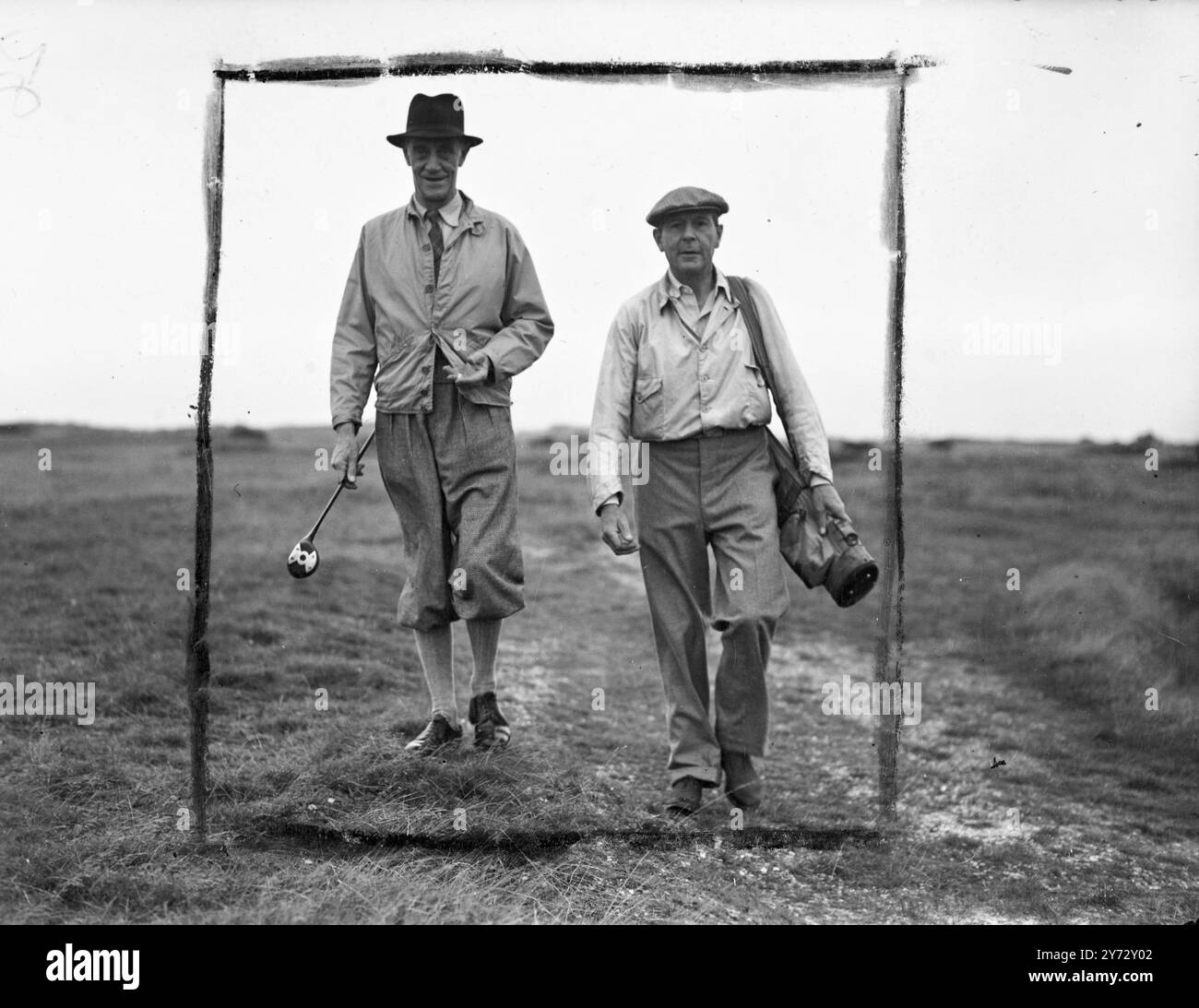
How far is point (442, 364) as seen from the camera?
548 cm

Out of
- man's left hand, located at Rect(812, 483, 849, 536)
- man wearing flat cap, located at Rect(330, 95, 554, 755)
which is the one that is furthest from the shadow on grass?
man's left hand, located at Rect(812, 483, 849, 536)

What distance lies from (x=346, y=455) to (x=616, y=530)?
123cm

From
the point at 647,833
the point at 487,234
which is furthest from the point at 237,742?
the point at 487,234

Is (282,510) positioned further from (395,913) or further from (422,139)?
(395,913)

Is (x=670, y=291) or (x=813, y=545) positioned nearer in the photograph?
(x=813, y=545)

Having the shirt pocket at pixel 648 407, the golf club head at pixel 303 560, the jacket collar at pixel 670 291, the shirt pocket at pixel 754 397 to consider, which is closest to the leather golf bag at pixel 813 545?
the shirt pocket at pixel 754 397

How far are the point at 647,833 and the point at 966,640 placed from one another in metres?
5.78

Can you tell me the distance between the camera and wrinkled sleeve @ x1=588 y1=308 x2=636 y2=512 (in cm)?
531

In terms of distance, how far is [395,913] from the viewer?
13.6 ft

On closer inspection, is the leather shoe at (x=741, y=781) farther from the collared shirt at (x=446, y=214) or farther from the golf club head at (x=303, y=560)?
the collared shirt at (x=446, y=214)

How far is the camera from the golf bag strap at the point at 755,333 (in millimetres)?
5473

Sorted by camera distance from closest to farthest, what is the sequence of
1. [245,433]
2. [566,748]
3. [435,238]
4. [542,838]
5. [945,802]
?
[542,838] → [435,238] → [945,802] → [566,748] → [245,433]

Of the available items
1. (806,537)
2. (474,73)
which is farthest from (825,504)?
(474,73)

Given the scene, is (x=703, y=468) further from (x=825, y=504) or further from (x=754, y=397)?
(x=825, y=504)
